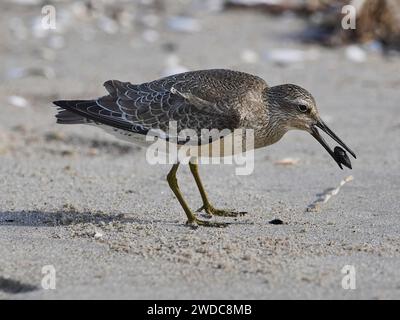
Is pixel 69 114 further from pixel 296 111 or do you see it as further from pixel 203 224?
pixel 296 111

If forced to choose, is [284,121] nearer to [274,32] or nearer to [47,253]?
[47,253]

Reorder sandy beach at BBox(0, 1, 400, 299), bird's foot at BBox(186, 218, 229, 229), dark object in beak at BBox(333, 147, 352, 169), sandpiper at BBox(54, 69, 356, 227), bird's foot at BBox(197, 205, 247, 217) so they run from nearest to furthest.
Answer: sandy beach at BBox(0, 1, 400, 299)
bird's foot at BBox(186, 218, 229, 229)
sandpiper at BBox(54, 69, 356, 227)
bird's foot at BBox(197, 205, 247, 217)
dark object in beak at BBox(333, 147, 352, 169)

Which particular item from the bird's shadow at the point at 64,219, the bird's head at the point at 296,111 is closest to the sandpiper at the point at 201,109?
the bird's head at the point at 296,111

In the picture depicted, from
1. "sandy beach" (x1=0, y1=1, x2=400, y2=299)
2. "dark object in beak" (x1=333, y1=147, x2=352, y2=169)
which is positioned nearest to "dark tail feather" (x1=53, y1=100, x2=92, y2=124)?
"sandy beach" (x1=0, y1=1, x2=400, y2=299)

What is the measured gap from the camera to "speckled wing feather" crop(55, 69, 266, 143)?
5.89 m

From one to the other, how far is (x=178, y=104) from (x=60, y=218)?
1140mm

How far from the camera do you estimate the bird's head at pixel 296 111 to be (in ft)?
20.2

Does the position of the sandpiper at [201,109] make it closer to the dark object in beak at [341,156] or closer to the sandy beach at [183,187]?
the dark object in beak at [341,156]

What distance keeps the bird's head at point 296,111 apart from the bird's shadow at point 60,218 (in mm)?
1099

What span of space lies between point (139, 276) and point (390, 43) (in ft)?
24.3

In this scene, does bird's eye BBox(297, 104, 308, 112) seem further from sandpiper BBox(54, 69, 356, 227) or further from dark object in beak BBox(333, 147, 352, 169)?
dark object in beak BBox(333, 147, 352, 169)

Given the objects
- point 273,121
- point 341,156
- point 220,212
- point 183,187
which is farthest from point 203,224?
point 341,156
